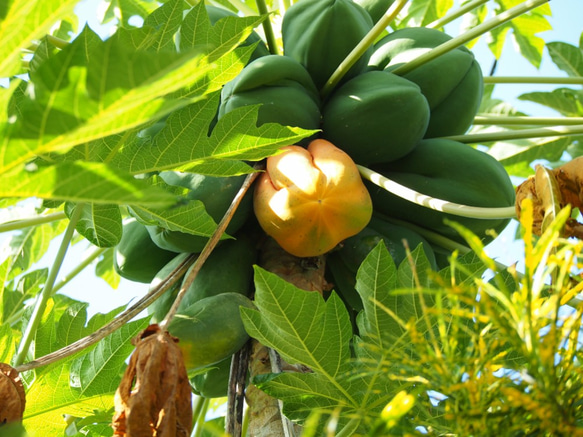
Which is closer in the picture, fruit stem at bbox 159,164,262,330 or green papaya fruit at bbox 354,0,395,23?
fruit stem at bbox 159,164,262,330

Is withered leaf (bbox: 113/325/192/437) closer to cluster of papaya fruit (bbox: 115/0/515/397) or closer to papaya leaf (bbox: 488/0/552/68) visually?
cluster of papaya fruit (bbox: 115/0/515/397)

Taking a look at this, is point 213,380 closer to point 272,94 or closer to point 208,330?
point 208,330

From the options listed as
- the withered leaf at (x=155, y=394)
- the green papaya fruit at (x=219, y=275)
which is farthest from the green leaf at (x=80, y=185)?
the green papaya fruit at (x=219, y=275)

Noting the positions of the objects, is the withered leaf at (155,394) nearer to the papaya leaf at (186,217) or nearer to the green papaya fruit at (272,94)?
the papaya leaf at (186,217)

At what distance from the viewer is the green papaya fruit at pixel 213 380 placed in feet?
5.82

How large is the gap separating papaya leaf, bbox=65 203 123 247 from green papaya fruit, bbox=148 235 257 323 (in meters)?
0.21

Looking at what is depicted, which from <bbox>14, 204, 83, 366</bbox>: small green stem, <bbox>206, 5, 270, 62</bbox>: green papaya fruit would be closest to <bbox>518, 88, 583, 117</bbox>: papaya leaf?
<bbox>206, 5, 270, 62</bbox>: green papaya fruit

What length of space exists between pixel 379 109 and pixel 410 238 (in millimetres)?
331

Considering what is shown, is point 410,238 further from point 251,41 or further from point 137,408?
point 137,408

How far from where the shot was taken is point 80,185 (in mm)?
803

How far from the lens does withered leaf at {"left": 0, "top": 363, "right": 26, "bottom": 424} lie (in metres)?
0.99

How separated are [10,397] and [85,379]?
1.30ft

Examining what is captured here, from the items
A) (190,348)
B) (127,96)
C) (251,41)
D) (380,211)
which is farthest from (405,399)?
(251,41)

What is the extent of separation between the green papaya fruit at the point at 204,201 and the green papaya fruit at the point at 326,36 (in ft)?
1.55
